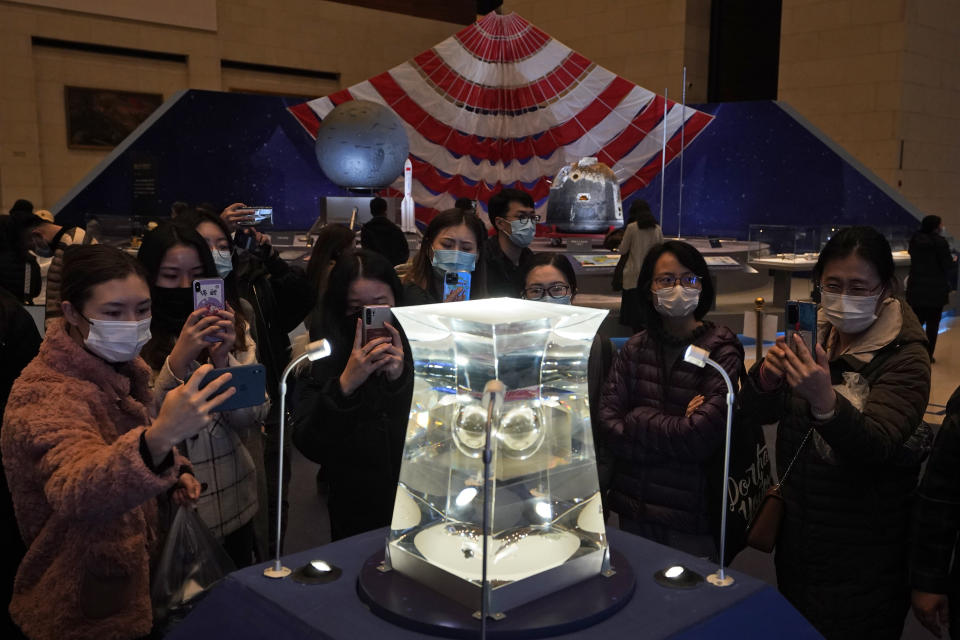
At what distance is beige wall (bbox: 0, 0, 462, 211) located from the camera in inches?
534

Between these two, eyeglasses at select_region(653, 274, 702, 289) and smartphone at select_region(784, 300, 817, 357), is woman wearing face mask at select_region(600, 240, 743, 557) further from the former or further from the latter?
smartphone at select_region(784, 300, 817, 357)

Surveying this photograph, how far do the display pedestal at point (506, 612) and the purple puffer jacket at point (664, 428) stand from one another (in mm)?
1004

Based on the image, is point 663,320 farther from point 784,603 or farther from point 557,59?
point 557,59

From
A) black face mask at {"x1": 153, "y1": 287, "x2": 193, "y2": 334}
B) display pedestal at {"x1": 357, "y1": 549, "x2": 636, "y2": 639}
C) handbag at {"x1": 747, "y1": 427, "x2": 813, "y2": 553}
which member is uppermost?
black face mask at {"x1": 153, "y1": 287, "x2": 193, "y2": 334}

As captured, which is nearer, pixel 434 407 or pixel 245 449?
pixel 434 407

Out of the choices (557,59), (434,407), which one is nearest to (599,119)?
(557,59)

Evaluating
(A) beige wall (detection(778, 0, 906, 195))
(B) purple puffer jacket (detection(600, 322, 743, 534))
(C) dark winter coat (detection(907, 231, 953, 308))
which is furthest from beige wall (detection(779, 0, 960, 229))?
(B) purple puffer jacket (detection(600, 322, 743, 534))

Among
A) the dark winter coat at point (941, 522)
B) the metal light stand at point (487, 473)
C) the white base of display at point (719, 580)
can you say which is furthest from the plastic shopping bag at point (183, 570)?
the dark winter coat at point (941, 522)

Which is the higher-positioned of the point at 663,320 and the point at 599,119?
the point at 599,119

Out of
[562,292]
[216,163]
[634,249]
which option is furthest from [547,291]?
[216,163]

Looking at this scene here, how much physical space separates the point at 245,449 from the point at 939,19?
1397 cm

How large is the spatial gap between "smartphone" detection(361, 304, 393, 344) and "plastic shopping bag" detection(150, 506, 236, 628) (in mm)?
565

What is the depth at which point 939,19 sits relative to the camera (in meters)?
12.8

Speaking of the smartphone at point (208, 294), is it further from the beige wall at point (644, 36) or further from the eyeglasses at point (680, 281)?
the beige wall at point (644, 36)
